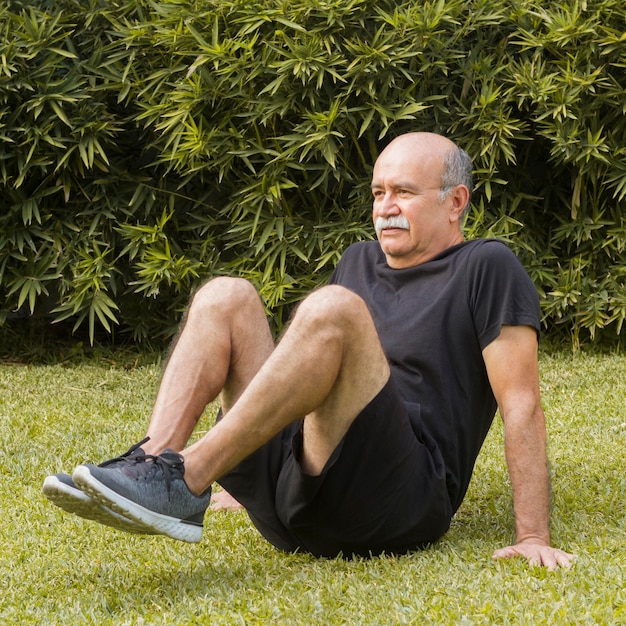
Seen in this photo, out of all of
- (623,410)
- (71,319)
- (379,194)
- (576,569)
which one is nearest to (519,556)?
(576,569)

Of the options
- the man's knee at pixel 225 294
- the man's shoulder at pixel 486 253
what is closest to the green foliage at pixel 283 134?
the man's shoulder at pixel 486 253

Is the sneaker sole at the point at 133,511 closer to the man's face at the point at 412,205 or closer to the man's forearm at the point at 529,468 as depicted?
the man's forearm at the point at 529,468

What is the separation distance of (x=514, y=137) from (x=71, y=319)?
3.08 meters

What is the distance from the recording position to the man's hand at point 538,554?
7.84ft

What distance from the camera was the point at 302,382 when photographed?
222 centimetres

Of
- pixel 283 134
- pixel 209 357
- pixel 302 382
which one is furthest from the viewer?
pixel 283 134

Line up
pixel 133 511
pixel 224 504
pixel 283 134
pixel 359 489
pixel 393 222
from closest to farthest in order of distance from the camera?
pixel 133 511
pixel 359 489
pixel 393 222
pixel 224 504
pixel 283 134

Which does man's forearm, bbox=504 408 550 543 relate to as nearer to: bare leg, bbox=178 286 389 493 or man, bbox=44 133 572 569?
man, bbox=44 133 572 569

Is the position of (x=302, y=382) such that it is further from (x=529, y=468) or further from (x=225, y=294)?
(x=529, y=468)

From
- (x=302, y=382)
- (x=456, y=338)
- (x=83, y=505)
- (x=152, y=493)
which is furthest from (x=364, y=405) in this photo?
(x=83, y=505)

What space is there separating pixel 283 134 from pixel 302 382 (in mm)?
3829

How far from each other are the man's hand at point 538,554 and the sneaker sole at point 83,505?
0.83m

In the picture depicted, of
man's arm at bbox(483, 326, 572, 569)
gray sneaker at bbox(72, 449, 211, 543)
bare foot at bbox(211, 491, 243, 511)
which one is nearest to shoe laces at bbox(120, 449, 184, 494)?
gray sneaker at bbox(72, 449, 211, 543)

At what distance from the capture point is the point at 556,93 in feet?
17.8
